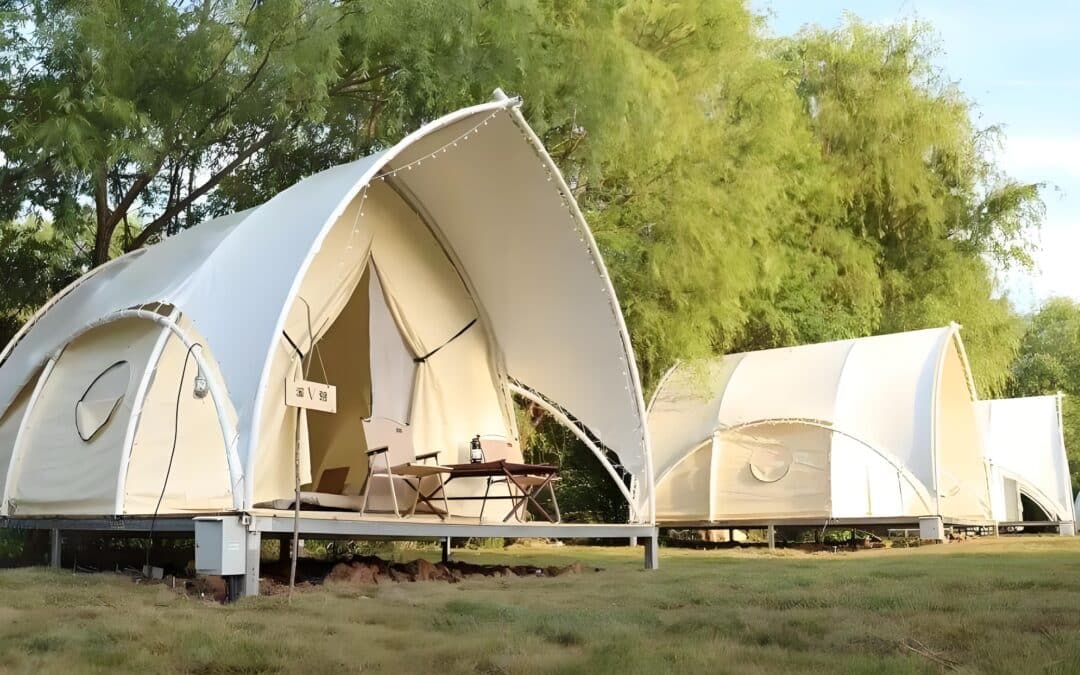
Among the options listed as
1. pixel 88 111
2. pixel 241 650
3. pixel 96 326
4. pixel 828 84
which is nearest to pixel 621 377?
pixel 96 326

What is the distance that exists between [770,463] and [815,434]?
2.03ft

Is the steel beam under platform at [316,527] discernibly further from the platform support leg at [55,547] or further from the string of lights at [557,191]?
the string of lights at [557,191]

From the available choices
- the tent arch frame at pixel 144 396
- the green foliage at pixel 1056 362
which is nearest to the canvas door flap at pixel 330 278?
the tent arch frame at pixel 144 396

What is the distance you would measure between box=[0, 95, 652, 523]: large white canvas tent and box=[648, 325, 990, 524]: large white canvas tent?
12.8ft

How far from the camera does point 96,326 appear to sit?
24.0ft

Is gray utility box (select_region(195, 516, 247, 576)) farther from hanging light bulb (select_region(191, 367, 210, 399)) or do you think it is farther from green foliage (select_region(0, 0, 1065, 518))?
green foliage (select_region(0, 0, 1065, 518))

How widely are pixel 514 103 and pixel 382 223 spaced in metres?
1.74

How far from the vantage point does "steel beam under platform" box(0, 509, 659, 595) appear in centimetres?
529

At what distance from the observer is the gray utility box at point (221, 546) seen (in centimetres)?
517

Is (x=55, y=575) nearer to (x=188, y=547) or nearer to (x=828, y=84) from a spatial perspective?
(x=188, y=547)

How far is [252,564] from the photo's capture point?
207 inches

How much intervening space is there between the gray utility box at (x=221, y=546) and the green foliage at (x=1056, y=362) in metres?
20.6

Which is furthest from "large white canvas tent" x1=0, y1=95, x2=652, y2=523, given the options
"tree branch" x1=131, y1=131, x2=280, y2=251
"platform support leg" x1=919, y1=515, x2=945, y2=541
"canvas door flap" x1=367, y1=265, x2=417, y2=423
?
"platform support leg" x1=919, y1=515, x2=945, y2=541

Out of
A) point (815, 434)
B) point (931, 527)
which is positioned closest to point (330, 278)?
point (815, 434)
